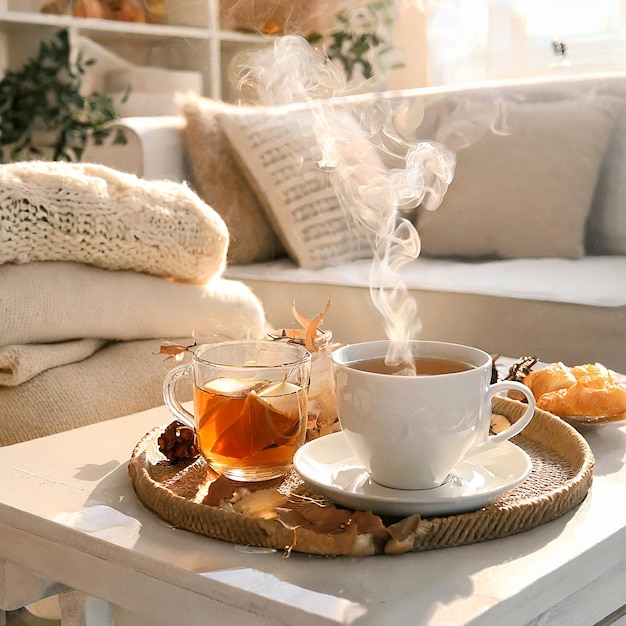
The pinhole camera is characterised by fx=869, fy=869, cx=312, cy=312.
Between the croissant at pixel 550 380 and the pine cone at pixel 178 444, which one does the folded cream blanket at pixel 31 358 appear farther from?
the croissant at pixel 550 380

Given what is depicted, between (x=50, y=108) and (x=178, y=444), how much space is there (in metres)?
2.38

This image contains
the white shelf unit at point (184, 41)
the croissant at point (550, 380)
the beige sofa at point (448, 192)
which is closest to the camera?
the croissant at point (550, 380)

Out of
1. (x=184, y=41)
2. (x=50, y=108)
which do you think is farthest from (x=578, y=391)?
(x=184, y=41)

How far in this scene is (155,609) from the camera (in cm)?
53

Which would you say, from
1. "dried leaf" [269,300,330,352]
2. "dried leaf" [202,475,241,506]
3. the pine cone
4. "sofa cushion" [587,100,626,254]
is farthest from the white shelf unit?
"dried leaf" [202,475,241,506]

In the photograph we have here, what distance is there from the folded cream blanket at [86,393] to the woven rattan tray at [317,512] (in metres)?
0.34

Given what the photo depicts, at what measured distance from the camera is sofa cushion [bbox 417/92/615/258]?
6.51ft

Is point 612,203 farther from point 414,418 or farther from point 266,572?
point 266,572

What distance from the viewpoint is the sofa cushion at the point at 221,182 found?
2.06m

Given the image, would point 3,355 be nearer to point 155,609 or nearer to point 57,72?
point 155,609

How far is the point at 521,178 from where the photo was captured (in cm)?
204

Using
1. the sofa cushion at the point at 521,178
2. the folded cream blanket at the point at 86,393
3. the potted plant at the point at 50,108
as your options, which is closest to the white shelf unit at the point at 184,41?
the potted plant at the point at 50,108

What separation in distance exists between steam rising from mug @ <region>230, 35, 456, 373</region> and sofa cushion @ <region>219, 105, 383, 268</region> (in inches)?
1.6

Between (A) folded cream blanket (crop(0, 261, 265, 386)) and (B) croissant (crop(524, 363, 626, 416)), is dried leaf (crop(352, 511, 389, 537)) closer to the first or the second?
(B) croissant (crop(524, 363, 626, 416))
